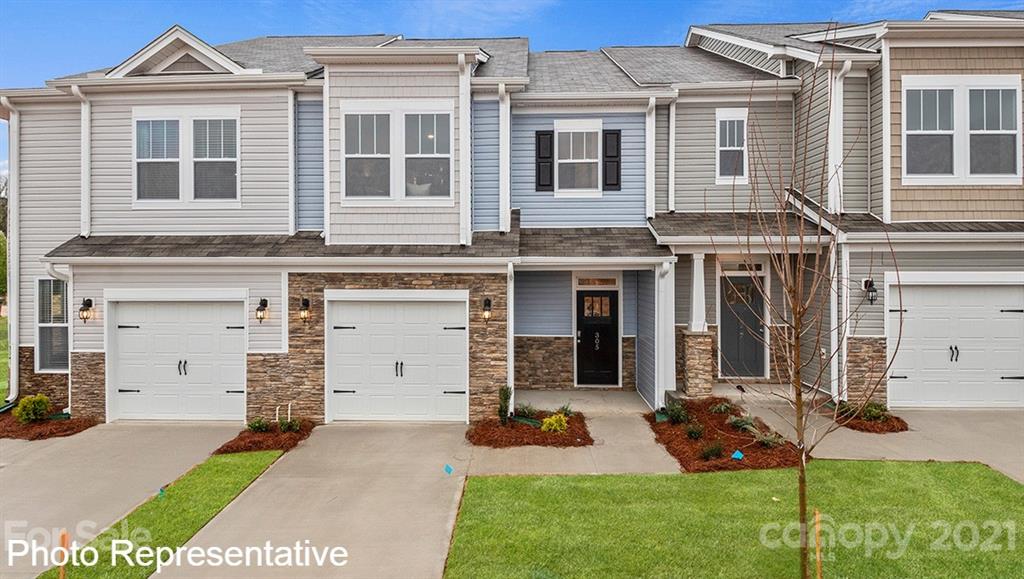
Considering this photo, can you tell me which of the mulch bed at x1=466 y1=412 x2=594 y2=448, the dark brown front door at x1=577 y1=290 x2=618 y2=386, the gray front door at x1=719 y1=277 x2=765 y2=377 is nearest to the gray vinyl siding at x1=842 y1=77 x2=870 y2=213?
the gray front door at x1=719 y1=277 x2=765 y2=377

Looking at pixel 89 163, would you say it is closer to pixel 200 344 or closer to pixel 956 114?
pixel 200 344

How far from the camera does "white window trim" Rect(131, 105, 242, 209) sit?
9.72 m

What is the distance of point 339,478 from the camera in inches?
269

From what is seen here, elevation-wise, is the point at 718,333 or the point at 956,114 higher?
the point at 956,114

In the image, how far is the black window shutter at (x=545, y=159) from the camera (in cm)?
1071

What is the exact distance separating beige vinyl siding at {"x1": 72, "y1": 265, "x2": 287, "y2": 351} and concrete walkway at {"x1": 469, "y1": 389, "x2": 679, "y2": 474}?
4.25 metres

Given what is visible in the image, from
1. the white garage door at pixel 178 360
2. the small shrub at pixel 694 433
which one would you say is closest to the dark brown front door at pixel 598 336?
the small shrub at pixel 694 433

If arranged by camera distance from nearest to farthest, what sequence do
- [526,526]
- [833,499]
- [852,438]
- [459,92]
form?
[526,526] → [833,499] → [852,438] → [459,92]

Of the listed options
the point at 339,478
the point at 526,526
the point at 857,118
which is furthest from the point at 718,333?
the point at 339,478

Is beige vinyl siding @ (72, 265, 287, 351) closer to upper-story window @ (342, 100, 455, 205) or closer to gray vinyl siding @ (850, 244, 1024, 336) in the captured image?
upper-story window @ (342, 100, 455, 205)

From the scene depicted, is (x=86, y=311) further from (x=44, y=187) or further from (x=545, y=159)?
(x=545, y=159)

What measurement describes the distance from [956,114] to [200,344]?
544 inches

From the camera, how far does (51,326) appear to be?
10.3 m

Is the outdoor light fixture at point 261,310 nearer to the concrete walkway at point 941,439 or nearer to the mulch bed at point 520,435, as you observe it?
the mulch bed at point 520,435
